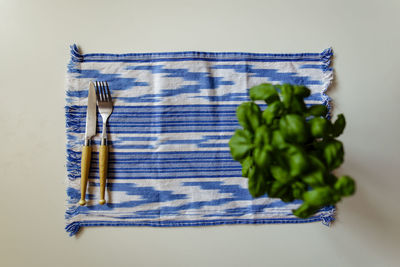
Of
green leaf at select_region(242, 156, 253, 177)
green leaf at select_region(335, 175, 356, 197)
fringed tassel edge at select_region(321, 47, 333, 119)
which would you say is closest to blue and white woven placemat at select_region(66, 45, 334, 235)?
fringed tassel edge at select_region(321, 47, 333, 119)

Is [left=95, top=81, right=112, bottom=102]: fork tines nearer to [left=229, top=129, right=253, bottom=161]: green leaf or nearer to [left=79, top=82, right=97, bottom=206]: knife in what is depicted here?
[left=79, top=82, right=97, bottom=206]: knife

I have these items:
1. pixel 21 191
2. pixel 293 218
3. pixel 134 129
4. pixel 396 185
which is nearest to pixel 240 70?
pixel 134 129

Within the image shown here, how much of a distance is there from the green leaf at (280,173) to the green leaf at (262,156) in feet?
0.06

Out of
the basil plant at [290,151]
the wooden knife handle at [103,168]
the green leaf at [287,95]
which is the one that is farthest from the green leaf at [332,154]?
the wooden knife handle at [103,168]

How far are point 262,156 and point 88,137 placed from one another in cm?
49

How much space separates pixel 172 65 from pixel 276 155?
1.37 ft

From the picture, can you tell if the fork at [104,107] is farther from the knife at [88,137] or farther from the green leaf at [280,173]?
the green leaf at [280,173]

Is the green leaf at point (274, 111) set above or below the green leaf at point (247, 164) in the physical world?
above

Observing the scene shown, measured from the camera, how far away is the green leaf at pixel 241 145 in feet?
1.59

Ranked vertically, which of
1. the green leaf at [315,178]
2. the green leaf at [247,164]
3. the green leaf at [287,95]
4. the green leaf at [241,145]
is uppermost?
the green leaf at [287,95]

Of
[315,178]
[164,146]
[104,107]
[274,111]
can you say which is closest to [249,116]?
[274,111]

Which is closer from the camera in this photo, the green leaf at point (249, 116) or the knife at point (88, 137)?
the green leaf at point (249, 116)

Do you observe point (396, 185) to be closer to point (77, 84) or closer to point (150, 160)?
point (150, 160)

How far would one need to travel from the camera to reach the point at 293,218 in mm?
726
